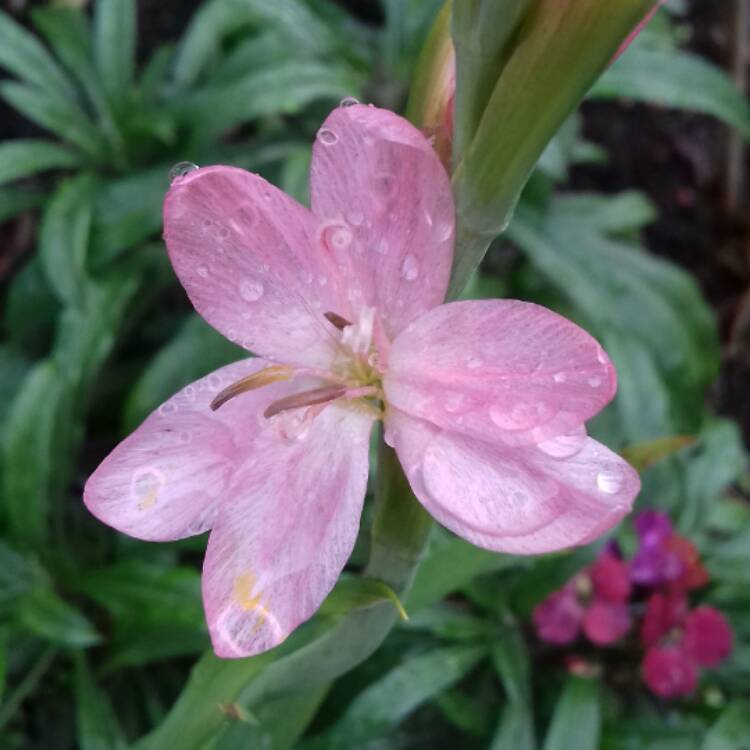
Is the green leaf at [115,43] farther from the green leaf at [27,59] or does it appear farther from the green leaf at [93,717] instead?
the green leaf at [93,717]

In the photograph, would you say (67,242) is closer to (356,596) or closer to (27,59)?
(27,59)

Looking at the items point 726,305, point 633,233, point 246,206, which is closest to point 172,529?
point 246,206

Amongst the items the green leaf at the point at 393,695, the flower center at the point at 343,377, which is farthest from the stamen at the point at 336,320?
the green leaf at the point at 393,695


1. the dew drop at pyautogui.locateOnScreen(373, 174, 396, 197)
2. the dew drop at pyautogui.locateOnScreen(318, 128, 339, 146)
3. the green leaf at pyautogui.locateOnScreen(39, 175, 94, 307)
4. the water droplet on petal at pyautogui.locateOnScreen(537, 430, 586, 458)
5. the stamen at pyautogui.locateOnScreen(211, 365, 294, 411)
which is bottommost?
the green leaf at pyautogui.locateOnScreen(39, 175, 94, 307)

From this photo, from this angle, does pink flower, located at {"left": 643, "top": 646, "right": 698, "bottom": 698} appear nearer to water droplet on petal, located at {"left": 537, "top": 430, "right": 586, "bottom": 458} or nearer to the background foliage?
the background foliage

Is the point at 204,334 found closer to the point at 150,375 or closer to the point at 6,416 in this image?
the point at 150,375

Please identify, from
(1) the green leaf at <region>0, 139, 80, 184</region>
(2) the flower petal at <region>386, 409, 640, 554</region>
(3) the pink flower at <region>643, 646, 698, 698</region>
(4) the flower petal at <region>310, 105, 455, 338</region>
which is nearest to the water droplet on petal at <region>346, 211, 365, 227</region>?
(4) the flower petal at <region>310, 105, 455, 338</region>

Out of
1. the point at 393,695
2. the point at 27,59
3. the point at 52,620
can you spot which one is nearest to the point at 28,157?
the point at 27,59
